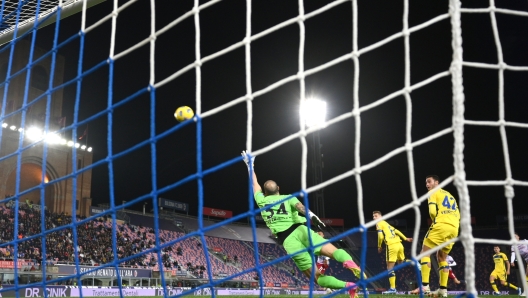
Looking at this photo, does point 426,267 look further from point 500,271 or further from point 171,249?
point 171,249

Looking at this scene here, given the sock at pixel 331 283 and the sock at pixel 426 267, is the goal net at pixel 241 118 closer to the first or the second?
the sock at pixel 426 267

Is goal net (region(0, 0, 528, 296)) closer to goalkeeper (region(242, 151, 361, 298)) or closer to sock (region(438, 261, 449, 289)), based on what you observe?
sock (region(438, 261, 449, 289))

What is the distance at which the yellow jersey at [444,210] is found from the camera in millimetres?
6953

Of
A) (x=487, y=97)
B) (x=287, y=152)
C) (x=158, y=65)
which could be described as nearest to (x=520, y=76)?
(x=487, y=97)

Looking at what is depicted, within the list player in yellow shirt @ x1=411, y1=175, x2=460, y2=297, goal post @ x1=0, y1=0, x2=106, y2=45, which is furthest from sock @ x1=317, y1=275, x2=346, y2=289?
goal post @ x1=0, y1=0, x2=106, y2=45

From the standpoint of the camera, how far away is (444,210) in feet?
23.1

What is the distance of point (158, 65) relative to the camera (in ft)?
99.3

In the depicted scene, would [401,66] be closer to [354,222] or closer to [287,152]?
[287,152]

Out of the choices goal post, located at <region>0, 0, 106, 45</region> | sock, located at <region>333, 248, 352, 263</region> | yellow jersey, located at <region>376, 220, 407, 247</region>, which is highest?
goal post, located at <region>0, 0, 106, 45</region>

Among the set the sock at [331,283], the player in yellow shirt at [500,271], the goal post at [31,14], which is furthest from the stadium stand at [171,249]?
the goal post at [31,14]

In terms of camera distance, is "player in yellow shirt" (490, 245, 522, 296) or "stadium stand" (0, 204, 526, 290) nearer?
"player in yellow shirt" (490, 245, 522, 296)

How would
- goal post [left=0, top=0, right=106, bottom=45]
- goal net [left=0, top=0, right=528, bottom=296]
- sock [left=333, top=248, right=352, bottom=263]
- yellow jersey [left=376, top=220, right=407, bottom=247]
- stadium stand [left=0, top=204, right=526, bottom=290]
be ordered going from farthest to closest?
goal net [left=0, top=0, right=528, bottom=296]
stadium stand [left=0, top=204, right=526, bottom=290]
yellow jersey [left=376, top=220, right=407, bottom=247]
sock [left=333, top=248, right=352, bottom=263]
goal post [left=0, top=0, right=106, bottom=45]

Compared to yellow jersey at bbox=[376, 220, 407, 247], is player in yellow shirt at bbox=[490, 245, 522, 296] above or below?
below

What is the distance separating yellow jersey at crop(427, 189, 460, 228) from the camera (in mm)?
6953
